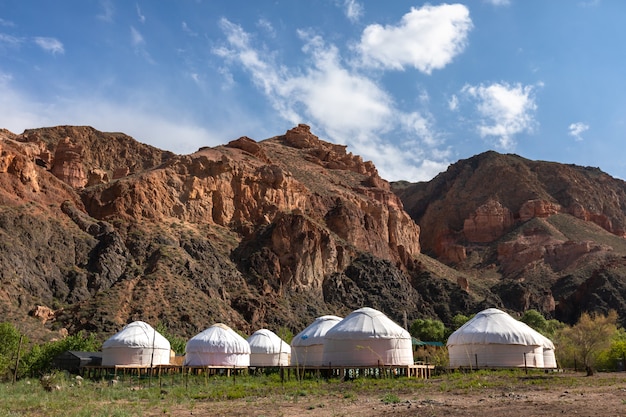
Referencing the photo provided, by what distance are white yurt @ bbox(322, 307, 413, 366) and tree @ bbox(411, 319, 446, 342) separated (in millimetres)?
37575

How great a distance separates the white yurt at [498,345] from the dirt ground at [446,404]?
46.3 feet

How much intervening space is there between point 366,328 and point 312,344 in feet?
25.3

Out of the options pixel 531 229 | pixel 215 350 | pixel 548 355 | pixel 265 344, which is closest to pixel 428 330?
pixel 265 344

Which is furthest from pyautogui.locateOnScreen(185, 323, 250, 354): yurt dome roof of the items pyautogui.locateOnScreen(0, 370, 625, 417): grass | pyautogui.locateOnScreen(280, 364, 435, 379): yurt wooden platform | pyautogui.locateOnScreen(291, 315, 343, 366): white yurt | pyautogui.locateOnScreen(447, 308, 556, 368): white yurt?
pyautogui.locateOnScreen(447, 308, 556, 368): white yurt

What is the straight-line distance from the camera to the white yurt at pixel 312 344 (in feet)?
134

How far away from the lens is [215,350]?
1660 inches

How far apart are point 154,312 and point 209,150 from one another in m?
45.2

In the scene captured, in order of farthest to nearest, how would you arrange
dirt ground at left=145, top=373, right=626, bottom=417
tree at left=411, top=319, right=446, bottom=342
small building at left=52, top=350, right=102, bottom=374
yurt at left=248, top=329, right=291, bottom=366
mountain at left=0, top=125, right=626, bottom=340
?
tree at left=411, top=319, right=446, bottom=342
mountain at left=0, top=125, right=626, bottom=340
yurt at left=248, top=329, right=291, bottom=366
small building at left=52, top=350, right=102, bottom=374
dirt ground at left=145, top=373, right=626, bottom=417

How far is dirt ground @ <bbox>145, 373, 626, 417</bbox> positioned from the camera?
15461 millimetres

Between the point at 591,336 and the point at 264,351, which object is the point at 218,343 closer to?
the point at 264,351

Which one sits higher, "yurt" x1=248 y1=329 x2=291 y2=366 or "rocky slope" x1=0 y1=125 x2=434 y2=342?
"rocky slope" x1=0 y1=125 x2=434 y2=342

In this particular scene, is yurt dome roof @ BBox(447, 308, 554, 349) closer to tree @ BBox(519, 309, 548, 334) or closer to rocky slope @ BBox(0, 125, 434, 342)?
rocky slope @ BBox(0, 125, 434, 342)

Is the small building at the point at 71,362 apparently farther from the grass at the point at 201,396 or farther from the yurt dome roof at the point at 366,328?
the yurt dome roof at the point at 366,328

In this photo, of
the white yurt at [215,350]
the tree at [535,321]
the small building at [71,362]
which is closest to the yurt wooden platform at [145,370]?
the small building at [71,362]
